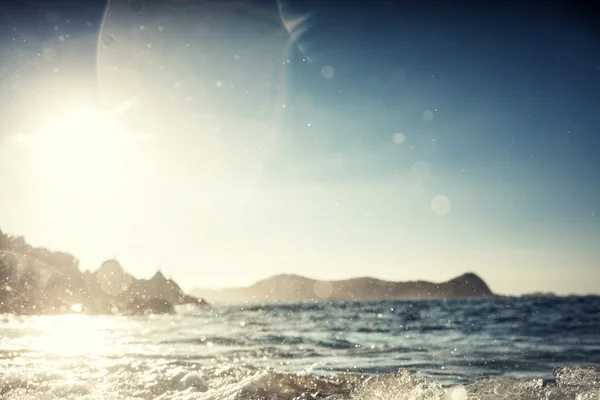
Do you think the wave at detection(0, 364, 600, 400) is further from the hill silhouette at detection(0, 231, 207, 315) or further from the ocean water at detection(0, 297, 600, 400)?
the hill silhouette at detection(0, 231, 207, 315)

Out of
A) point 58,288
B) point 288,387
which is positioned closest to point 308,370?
point 288,387

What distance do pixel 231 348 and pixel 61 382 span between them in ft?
31.6

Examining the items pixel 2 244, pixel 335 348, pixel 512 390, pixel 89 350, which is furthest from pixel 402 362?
pixel 2 244

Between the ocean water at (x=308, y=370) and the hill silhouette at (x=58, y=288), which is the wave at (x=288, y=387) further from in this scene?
the hill silhouette at (x=58, y=288)

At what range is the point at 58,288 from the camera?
3519 inches

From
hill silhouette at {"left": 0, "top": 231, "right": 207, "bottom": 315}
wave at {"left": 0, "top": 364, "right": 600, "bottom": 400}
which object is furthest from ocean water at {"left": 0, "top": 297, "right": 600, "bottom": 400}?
hill silhouette at {"left": 0, "top": 231, "right": 207, "bottom": 315}

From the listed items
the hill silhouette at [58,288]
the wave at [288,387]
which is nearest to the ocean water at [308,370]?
the wave at [288,387]

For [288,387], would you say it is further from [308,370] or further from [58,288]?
[58,288]

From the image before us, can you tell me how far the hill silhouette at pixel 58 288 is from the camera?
68375 millimetres

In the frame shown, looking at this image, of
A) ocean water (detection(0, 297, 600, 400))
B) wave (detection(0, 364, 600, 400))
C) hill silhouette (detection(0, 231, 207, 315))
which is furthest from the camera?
hill silhouette (detection(0, 231, 207, 315))

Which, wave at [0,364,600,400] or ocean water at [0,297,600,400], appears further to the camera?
ocean water at [0,297,600,400]

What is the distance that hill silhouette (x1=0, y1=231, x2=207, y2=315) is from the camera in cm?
6838

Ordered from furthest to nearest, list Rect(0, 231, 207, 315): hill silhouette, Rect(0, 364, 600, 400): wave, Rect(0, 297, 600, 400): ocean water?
Rect(0, 231, 207, 315): hill silhouette, Rect(0, 297, 600, 400): ocean water, Rect(0, 364, 600, 400): wave

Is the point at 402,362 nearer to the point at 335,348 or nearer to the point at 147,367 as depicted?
the point at 335,348
